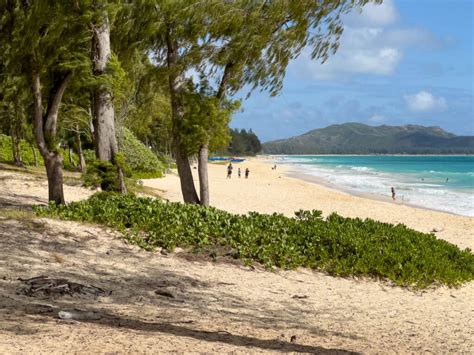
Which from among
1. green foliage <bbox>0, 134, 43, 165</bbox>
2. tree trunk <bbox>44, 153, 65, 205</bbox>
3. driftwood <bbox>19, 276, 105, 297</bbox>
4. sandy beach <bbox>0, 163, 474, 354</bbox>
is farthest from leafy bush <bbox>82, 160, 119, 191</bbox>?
green foliage <bbox>0, 134, 43, 165</bbox>

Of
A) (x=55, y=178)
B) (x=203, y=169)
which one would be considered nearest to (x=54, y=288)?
(x=55, y=178)

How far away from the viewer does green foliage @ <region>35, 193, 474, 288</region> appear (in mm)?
11453

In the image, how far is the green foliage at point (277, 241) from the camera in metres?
11.5

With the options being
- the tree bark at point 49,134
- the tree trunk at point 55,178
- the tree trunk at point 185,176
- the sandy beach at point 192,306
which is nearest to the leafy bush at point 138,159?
the tree trunk at point 185,176

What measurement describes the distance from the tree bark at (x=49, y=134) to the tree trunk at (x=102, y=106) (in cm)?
89

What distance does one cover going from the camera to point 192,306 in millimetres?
7785

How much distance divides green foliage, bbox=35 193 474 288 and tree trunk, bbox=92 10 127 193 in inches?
58.4

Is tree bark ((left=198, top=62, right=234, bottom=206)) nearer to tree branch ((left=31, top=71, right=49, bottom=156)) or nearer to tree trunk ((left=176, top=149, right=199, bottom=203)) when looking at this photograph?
tree trunk ((left=176, top=149, right=199, bottom=203))

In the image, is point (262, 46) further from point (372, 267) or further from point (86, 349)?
point (86, 349)

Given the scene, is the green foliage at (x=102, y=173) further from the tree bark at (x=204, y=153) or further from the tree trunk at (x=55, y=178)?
the tree bark at (x=204, y=153)

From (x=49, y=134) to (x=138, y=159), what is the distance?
89.2 feet

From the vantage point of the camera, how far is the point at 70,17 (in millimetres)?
12945

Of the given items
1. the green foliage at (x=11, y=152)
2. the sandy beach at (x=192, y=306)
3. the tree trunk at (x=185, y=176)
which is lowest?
the sandy beach at (x=192, y=306)

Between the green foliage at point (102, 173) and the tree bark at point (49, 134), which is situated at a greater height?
the tree bark at point (49, 134)
